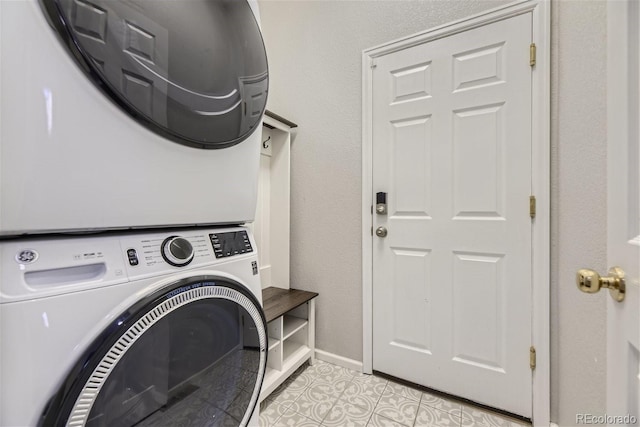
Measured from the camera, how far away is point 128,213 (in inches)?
23.1

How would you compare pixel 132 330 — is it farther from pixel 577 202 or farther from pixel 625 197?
pixel 577 202

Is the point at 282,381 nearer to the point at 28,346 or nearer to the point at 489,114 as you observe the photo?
the point at 28,346

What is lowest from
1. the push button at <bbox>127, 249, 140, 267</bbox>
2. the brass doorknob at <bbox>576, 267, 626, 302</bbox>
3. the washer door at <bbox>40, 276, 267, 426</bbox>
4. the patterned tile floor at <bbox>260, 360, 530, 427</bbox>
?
the patterned tile floor at <bbox>260, 360, 530, 427</bbox>

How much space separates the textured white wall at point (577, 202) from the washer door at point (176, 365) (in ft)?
4.31

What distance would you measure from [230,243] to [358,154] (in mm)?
1094

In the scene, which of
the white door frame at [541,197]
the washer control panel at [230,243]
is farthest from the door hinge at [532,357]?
the washer control panel at [230,243]

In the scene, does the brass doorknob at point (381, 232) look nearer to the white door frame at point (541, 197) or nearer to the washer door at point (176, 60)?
the white door frame at point (541, 197)

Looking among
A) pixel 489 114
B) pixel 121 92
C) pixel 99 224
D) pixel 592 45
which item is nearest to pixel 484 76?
pixel 489 114

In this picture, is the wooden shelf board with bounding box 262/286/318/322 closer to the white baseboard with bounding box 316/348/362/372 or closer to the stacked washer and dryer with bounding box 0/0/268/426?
the white baseboard with bounding box 316/348/362/372

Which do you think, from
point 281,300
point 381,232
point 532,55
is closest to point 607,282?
point 381,232

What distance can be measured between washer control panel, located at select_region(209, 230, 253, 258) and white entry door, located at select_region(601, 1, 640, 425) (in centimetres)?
86

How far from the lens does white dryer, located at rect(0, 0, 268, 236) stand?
44 cm

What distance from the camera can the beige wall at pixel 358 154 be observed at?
1.14 meters

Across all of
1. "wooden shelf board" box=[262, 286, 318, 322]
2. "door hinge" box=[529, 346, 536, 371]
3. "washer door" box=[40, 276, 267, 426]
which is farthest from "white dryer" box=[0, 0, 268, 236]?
"door hinge" box=[529, 346, 536, 371]
